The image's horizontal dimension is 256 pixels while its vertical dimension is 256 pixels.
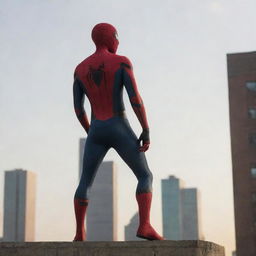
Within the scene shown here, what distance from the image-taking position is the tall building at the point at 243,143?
167 ft

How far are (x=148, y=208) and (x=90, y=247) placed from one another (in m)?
1.37

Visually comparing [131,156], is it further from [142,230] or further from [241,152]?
[241,152]

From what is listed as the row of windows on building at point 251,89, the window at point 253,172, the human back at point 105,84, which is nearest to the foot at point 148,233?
the human back at point 105,84

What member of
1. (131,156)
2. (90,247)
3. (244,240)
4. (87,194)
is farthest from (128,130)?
(244,240)

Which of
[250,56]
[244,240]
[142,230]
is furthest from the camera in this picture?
[250,56]

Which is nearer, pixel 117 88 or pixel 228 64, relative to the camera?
pixel 117 88

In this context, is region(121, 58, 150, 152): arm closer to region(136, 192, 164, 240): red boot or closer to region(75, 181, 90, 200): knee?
region(136, 192, 164, 240): red boot

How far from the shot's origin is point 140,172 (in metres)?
9.64

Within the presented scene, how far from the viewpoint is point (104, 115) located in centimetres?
993

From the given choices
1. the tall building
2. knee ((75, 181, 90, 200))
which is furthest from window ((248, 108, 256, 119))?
knee ((75, 181, 90, 200))

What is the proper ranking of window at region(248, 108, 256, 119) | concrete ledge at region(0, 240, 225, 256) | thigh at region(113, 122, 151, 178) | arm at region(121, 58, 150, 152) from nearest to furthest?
concrete ledge at region(0, 240, 225, 256)
thigh at region(113, 122, 151, 178)
arm at region(121, 58, 150, 152)
window at region(248, 108, 256, 119)

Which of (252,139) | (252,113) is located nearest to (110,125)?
(252,139)

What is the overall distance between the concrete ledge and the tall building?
43.4 meters

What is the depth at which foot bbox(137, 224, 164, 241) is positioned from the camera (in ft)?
30.2
